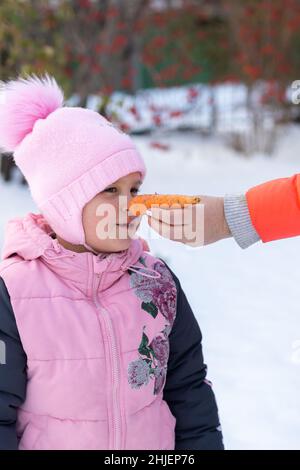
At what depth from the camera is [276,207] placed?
1877 mm

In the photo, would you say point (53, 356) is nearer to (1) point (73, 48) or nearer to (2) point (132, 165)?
(2) point (132, 165)

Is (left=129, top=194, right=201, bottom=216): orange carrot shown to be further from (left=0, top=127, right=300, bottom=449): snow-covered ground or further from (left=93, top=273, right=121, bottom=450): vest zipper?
(left=0, top=127, right=300, bottom=449): snow-covered ground

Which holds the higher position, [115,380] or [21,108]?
[21,108]

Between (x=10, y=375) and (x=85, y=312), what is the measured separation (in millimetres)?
235

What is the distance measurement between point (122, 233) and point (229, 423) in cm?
164

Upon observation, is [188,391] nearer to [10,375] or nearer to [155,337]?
[155,337]

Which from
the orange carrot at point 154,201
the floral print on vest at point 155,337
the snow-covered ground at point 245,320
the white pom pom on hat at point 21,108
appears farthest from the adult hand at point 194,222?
the snow-covered ground at point 245,320

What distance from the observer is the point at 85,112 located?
1.94 m

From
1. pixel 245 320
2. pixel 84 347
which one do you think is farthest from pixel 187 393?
pixel 245 320

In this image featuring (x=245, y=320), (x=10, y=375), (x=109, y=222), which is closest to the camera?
(x=10, y=375)

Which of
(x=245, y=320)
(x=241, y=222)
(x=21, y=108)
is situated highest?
(x=21, y=108)

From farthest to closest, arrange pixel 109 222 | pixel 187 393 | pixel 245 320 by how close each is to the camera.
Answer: pixel 245 320 < pixel 187 393 < pixel 109 222

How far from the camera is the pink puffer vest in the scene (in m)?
1.73

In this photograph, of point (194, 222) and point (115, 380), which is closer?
point (115, 380)
